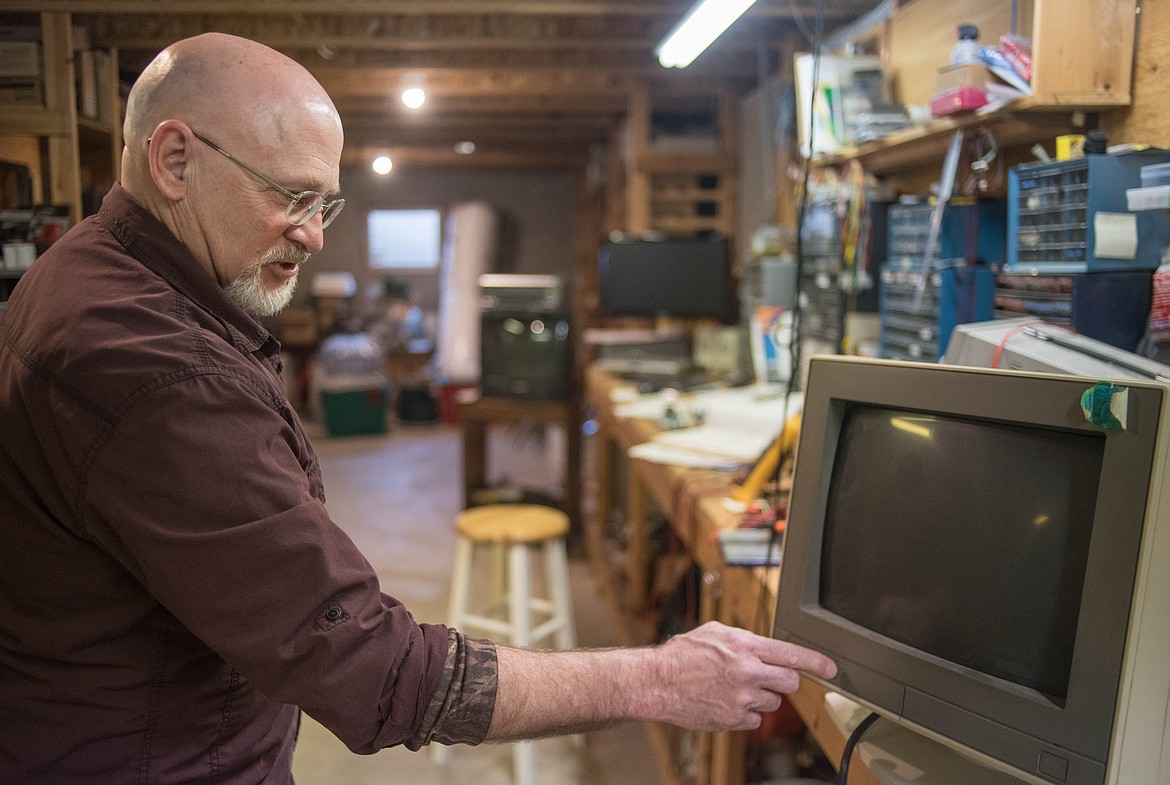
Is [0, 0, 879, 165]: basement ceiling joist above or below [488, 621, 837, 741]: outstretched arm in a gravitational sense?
above

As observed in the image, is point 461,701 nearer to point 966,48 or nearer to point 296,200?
point 296,200

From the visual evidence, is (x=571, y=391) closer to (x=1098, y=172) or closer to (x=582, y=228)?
A: (x=1098, y=172)

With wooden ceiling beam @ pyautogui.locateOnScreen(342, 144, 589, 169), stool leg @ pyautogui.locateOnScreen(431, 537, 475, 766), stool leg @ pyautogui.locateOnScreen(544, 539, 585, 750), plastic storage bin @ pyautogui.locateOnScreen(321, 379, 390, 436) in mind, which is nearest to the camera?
stool leg @ pyautogui.locateOnScreen(431, 537, 475, 766)

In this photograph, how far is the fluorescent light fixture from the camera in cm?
184

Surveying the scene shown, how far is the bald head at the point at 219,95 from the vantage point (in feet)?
3.58

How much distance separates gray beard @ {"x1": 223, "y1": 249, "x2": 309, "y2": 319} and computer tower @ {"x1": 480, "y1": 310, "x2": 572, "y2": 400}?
3.47 metres

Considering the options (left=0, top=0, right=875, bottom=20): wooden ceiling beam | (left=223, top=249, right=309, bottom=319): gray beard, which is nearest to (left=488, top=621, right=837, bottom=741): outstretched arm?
(left=223, top=249, right=309, bottom=319): gray beard

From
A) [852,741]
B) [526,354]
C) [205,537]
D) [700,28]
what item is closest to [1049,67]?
[700,28]

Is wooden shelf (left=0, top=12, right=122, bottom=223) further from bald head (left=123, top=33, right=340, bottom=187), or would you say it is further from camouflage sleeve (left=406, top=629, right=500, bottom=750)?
camouflage sleeve (left=406, top=629, right=500, bottom=750)

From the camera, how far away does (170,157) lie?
1.09m

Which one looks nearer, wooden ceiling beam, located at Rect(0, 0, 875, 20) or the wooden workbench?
the wooden workbench

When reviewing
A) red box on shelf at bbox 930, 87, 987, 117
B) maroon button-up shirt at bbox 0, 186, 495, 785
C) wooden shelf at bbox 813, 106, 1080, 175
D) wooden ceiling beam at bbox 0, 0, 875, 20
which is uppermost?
wooden ceiling beam at bbox 0, 0, 875, 20

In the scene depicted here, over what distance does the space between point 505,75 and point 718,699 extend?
4.08m

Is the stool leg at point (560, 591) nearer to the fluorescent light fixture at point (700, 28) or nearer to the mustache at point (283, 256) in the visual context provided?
the fluorescent light fixture at point (700, 28)
